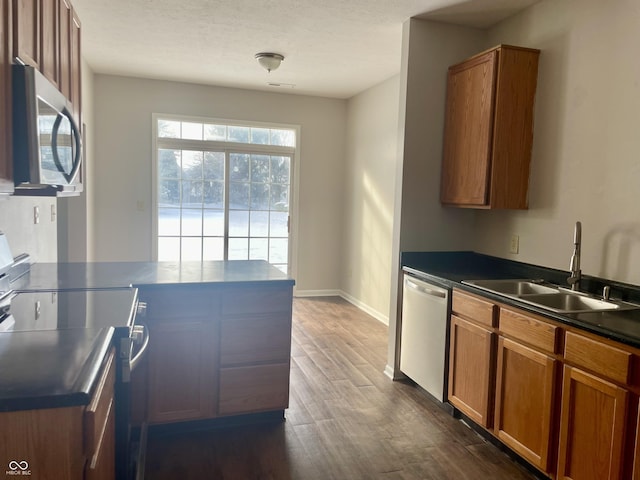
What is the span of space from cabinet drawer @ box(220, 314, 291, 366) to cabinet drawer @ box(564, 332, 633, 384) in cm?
143

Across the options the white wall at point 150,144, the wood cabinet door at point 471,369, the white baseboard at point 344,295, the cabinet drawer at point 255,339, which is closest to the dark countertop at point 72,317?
the cabinet drawer at point 255,339

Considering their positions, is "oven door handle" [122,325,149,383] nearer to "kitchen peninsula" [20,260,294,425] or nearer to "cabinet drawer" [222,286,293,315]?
"kitchen peninsula" [20,260,294,425]

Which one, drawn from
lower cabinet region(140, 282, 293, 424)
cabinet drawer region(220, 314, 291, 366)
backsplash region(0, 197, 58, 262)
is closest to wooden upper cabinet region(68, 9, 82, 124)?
backsplash region(0, 197, 58, 262)

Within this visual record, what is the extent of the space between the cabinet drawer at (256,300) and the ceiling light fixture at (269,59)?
2.43 metres

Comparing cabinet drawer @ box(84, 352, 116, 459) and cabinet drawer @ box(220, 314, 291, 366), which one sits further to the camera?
cabinet drawer @ box(220, 314, 291, 366)

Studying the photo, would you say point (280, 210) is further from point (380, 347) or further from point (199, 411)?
point (199, 411)

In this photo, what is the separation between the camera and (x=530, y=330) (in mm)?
2174

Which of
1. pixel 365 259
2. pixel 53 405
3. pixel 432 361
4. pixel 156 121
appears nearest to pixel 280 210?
pixel 365 259

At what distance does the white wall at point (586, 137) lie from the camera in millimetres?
2350

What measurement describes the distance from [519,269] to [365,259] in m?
2.60

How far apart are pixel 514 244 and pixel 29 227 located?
3.07 meters

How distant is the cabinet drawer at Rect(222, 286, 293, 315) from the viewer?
2.54m

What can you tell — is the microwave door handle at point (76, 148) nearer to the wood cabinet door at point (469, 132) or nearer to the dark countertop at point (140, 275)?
the dark countertop at point (140, 275)

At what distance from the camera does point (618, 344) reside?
173 cm
